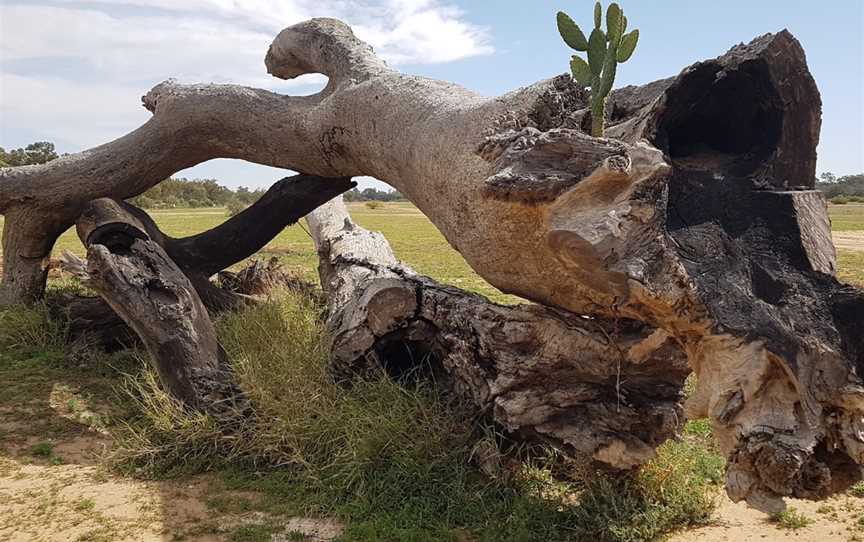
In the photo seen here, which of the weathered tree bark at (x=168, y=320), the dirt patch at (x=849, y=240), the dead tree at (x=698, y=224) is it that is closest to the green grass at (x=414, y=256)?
the weathered tree bark at (x=168, y=320)

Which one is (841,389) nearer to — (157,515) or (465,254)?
(465,254)

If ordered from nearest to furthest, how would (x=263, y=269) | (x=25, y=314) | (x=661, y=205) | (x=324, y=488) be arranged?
(x=661, y=205), (x=324, y=488), (x=25, y=314), (x=263, y=269)

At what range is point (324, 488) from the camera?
382 cm

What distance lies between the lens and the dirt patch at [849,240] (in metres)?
19.0

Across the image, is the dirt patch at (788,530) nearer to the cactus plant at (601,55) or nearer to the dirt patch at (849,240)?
the cactus plant at (601,55)

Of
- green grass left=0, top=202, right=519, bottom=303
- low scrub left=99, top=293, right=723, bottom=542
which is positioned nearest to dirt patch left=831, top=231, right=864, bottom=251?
green grass left=0, top=202, right=519, bottom=303

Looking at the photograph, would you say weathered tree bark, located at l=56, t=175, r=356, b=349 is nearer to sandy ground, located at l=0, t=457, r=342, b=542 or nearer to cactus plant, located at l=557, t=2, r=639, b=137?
sandy ground, located at l=0, t=457, r=342, b=542

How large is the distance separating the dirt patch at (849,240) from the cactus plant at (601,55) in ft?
59.0

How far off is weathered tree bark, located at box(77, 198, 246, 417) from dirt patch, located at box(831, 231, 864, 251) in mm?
18541

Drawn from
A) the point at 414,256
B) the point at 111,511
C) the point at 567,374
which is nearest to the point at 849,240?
the point at 414,256

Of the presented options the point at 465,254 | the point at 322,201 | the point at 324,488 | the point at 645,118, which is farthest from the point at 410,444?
the point at 322,201

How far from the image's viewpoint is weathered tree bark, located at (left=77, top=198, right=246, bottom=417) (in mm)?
4676

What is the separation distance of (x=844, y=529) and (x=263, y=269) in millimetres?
6226

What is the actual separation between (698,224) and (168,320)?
3.55m
